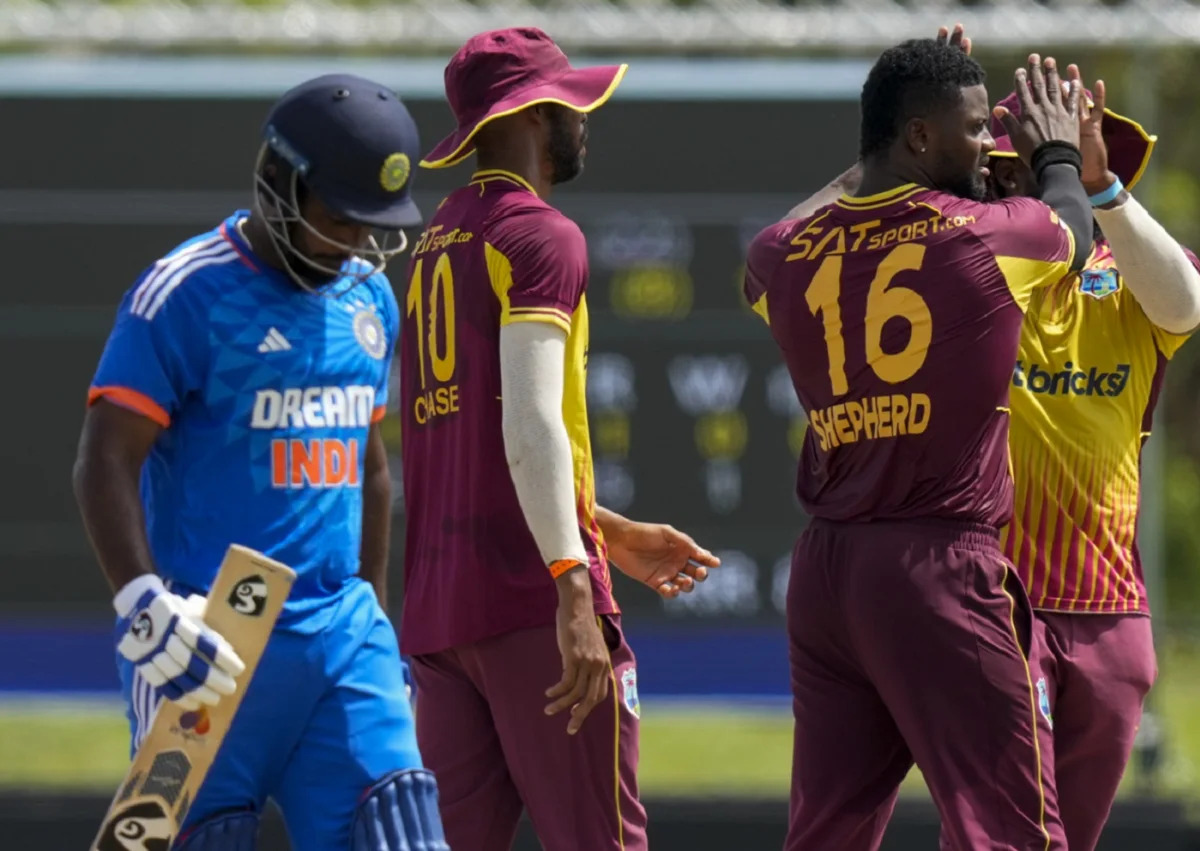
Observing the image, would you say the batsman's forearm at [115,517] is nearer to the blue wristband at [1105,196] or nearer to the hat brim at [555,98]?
the hat brim at [555,98]

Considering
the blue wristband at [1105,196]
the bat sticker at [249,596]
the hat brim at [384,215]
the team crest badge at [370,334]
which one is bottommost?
the bat sticker at [249,596]

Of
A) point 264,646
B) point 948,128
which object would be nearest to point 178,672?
point 264,646

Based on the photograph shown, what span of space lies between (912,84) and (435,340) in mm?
1106

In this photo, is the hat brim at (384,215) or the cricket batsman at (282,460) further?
the hat brim at (384,215)

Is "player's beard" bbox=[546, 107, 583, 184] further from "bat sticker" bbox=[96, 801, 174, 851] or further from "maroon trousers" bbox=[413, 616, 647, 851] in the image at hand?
"bat sticker" bbox=[96, 801, 174, 851]

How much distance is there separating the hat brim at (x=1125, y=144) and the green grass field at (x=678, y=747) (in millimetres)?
3496

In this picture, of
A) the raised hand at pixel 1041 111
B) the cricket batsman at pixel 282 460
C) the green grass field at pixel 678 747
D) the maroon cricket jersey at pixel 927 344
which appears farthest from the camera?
the green grass field at pixel 678 747

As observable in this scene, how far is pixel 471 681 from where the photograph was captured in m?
4.43

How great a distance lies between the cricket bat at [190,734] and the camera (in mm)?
3848

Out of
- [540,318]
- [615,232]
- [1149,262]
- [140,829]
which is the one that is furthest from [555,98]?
[615,232]

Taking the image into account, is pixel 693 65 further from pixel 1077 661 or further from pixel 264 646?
pixel 264 646

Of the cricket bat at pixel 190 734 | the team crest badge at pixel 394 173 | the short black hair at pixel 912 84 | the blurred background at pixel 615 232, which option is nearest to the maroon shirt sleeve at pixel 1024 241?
the short black hair at pixel 912 84

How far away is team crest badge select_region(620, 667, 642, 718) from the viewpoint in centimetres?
430

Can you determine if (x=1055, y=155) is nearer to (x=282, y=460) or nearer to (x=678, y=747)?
(x=282, y=460)
